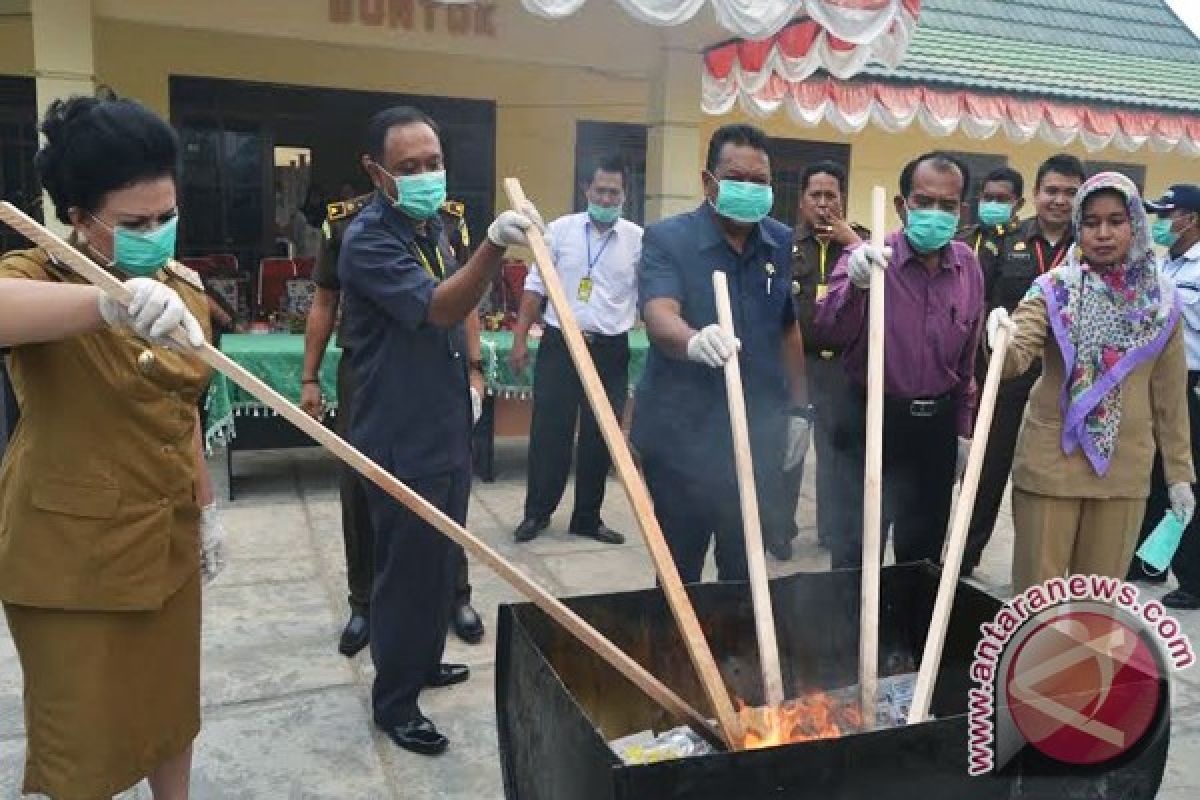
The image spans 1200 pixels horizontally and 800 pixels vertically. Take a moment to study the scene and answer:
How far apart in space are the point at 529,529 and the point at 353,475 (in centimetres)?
159

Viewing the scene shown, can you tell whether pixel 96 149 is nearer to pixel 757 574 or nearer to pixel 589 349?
pixel 757 574

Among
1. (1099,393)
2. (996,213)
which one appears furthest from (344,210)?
(996,213)

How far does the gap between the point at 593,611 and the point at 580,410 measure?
9.37 ft

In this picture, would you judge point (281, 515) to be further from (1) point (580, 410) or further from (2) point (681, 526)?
(2) point (681, 526)

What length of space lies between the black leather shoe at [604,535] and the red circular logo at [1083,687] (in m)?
2.94

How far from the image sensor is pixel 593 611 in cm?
233

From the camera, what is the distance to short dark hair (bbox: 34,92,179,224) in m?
1.82

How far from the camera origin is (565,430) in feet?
16.6

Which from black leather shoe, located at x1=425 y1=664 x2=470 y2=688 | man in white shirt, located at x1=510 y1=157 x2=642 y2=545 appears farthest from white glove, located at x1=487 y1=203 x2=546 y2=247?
man in white shirt, located at x1=510 y1=157 x2=642 y2=545

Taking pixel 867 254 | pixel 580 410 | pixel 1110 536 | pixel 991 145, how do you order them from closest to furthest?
pixel 867 254 → pixel 1110 536 → pixel 580 410 → pixel 991 145

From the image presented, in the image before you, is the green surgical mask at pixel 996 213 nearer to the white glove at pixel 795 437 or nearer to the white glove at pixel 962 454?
the white glove at pixel 962 454

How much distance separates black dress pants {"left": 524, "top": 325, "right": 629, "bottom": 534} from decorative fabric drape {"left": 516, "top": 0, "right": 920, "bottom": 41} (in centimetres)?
193

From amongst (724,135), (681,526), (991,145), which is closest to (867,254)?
(724,135)

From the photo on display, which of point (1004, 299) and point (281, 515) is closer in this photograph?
point (1004, 299)
